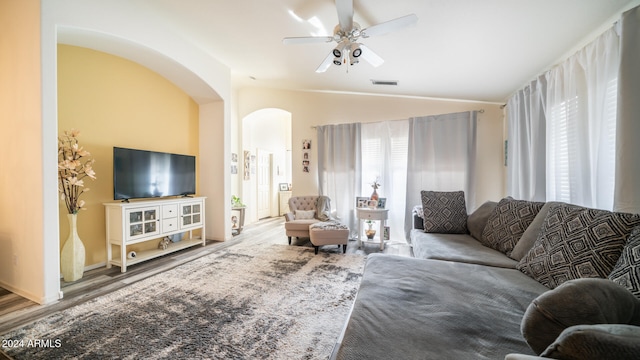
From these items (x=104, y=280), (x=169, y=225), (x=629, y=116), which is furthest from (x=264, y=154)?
(x=629, y=116)

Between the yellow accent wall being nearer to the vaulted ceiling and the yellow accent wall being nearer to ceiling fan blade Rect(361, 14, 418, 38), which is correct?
the vaulted ceiling

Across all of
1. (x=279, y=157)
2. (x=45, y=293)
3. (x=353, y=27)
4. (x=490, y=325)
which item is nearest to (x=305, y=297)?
(x=490, y=325)

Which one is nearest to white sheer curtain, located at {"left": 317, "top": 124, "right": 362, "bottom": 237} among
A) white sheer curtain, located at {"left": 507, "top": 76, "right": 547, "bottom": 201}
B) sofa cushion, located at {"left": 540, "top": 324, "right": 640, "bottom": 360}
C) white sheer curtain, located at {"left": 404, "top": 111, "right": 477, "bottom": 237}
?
white sheer curtain, located at {"left": 404, "top": 111, "right": 477, "bottom": 237}

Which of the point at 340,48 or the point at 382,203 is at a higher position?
the point at 340,48

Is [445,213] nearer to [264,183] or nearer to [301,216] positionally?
[301,216]

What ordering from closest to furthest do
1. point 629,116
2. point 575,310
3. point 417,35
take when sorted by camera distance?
point 575,310
point 629,116
point 417,35

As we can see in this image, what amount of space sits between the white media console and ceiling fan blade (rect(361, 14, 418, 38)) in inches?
133

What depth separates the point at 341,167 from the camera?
459cm

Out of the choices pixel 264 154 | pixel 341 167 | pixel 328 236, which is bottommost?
pixel 328 236

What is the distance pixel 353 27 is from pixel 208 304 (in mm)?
2879

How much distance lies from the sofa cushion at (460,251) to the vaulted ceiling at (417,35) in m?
1.99

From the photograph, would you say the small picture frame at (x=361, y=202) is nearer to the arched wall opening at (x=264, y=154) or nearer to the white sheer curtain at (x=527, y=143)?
the white sheer curtain at (x=527, y=143)

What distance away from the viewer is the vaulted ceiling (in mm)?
1940

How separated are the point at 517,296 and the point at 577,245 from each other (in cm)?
54
